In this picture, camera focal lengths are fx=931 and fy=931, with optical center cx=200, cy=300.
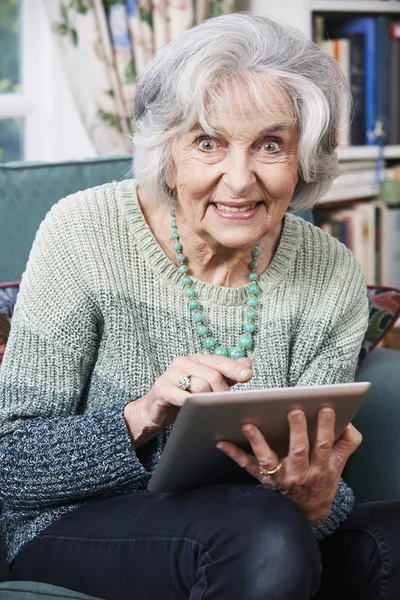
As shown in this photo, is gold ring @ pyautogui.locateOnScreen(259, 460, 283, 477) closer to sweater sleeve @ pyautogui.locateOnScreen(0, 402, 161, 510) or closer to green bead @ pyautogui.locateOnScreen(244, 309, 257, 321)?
sweater sleeve @ pyautogui.locateOnScreen(0, 402, 161, 510)

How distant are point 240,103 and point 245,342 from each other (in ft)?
1.19

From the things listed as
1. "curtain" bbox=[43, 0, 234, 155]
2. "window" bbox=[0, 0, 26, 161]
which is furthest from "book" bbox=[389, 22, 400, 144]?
"window" bbox=[0, 0, 26, 161]

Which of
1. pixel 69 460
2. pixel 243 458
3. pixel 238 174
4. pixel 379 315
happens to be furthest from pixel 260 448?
pixel 379 315

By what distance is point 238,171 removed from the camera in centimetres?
127

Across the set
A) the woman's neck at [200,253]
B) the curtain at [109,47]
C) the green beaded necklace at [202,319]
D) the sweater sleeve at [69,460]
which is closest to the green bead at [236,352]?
the green beaded necklace at [202,319]

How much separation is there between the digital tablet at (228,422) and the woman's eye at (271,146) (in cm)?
40

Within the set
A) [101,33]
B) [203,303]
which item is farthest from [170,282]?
[101,33]

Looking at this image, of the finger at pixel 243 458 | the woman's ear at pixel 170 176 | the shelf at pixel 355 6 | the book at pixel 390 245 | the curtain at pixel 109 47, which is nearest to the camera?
the finger at pixel 243 458

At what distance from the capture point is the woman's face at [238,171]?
49.9 inches

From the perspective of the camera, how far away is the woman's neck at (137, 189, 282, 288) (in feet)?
4.64

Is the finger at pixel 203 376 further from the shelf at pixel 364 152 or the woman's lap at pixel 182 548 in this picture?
the shelf at pixel 364 152

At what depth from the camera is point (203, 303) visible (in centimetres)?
142

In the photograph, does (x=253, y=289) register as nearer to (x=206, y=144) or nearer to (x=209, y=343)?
(x=209, y=343)

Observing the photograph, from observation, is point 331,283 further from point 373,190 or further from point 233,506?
point 373,190
